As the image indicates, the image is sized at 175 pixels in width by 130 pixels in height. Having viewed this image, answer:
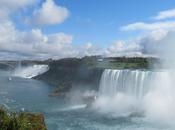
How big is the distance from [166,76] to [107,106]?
747cm

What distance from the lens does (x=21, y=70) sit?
328 feet

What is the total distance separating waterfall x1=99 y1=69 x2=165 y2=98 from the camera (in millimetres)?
35897

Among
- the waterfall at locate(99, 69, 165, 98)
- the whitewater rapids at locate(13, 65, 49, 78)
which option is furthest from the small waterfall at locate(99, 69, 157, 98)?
the whitewater rapids at locate(13, 65, 49, 78)

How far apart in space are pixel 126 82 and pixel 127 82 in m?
0.16

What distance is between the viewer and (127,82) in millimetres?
38656

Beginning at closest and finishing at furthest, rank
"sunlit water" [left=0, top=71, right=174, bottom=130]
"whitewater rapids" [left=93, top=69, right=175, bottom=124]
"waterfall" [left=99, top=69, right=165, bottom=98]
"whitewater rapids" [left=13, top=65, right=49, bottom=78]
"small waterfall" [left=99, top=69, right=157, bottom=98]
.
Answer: "sunlit water" [left=0, top=71, right=174, bottom=130]
"whitewater rapids" [left=93, top=69, right=175, bottom=124]
"waterfall" [left=99, top=69, right=165, bottom=98]
"small waterfall" [left=99, top=69, right=157, bottom=98]
"whitewater rapids" [left=13, top=65, right=49, bottom=78]

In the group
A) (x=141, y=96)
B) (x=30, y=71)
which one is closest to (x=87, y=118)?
(x=141, y=96)

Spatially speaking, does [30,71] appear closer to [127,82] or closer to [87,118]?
[127,82]

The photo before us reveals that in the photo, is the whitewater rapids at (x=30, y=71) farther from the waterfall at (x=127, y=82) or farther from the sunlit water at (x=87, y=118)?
the sunlit water at (x=87, y=118)

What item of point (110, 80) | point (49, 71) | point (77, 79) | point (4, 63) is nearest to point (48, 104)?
point (110, 80)

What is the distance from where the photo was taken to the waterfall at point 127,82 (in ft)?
118

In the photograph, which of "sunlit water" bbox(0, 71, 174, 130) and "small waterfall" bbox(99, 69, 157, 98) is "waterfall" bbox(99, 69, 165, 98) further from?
"sunlit water" bbox(0, 71, 174, 130)

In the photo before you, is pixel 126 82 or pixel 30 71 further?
pixel 30 71

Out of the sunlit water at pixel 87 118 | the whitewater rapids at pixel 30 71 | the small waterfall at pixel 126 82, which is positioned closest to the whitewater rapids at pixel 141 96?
the small waterfall at pixel 126 82
